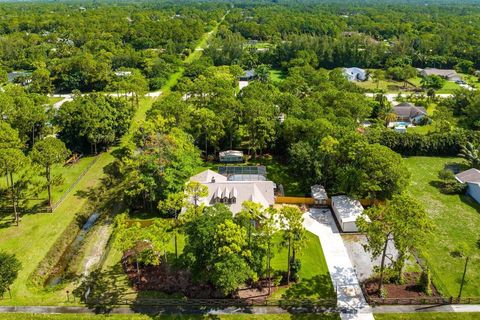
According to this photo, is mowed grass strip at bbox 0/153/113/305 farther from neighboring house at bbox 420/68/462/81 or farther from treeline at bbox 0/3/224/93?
neighboring house at bbox 420/68/462/81

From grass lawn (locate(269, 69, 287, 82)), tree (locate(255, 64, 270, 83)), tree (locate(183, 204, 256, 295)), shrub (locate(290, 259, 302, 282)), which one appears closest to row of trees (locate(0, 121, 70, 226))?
tree (locate(183, 204, 256, 295))

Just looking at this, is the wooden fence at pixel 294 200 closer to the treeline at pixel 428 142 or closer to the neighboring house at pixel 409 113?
the treeline at pixel 428 142

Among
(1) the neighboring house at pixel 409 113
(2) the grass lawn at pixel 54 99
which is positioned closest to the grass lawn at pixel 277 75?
(1) the neighboring house at pixel 409 113

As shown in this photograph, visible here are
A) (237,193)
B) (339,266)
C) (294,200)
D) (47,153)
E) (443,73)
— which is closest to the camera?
(339,266)

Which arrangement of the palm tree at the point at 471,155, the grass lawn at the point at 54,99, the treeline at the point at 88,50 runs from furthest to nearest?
the treeline at the point at 88,50 < the grass lawn at the point at 54,99 < the palm tree at the point at 471,155

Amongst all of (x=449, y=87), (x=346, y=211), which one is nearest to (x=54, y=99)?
(x=346, y=211)

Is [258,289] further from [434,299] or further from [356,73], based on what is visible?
[356,73]

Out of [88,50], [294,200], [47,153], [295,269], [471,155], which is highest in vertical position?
[88,50]

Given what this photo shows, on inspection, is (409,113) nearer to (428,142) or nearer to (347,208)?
(428,142)
